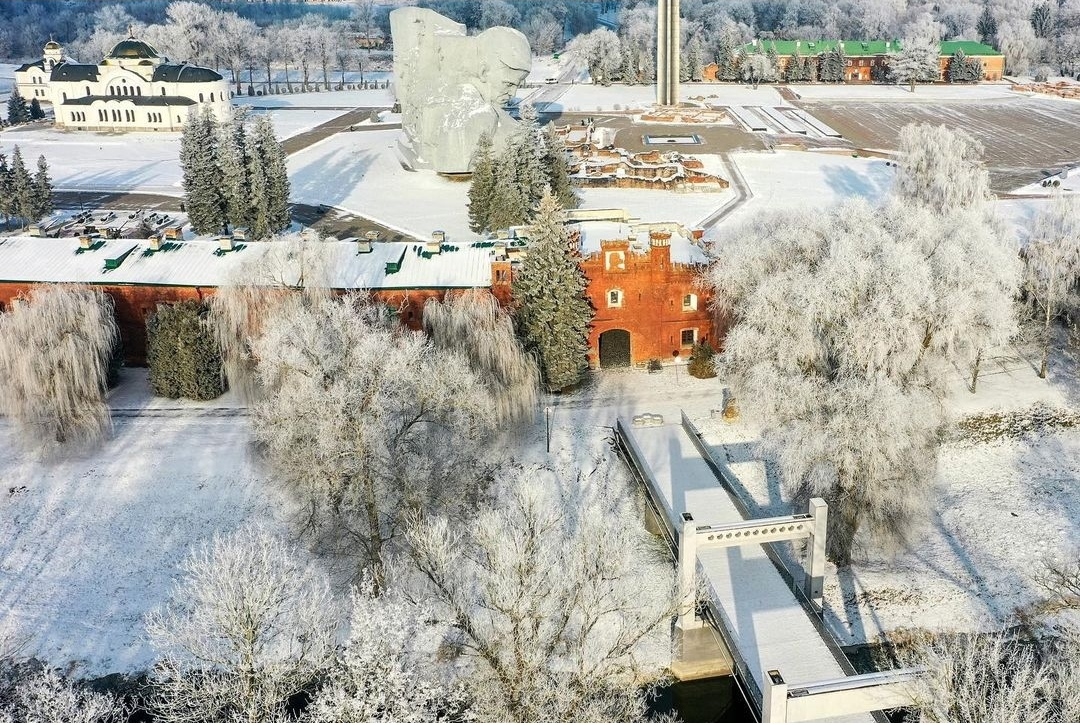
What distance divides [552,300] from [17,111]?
86.7 meters

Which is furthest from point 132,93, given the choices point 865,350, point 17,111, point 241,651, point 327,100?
point 241,651

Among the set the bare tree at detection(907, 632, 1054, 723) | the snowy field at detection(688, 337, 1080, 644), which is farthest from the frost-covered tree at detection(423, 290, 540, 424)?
the bare tree at detection(907, 632, 1054, 723)

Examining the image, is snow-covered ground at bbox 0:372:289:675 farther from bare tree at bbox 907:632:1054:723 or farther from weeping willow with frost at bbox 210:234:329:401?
bare tree at bbox 907:632:1054:723

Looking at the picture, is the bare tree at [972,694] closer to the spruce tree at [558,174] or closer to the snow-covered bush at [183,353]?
the snow-covered bush at [183,353]

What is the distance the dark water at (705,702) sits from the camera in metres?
22.2

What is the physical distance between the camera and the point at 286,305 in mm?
30297

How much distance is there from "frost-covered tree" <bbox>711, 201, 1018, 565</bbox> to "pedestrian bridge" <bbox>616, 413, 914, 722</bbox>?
2.29 metres

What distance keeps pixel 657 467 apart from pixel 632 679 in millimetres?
8743

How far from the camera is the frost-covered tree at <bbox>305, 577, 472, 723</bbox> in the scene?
1659cm

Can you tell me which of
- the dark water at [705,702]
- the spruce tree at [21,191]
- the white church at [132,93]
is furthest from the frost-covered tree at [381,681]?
the white church at [132,93]

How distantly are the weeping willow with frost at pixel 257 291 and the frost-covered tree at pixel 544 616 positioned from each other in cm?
1286

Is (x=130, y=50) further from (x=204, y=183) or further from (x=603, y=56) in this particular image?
(x=603, y=56)

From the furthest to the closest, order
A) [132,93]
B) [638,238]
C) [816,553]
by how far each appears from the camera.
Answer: [132,93], [638,238], [816,553]

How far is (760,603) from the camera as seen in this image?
22.7m
